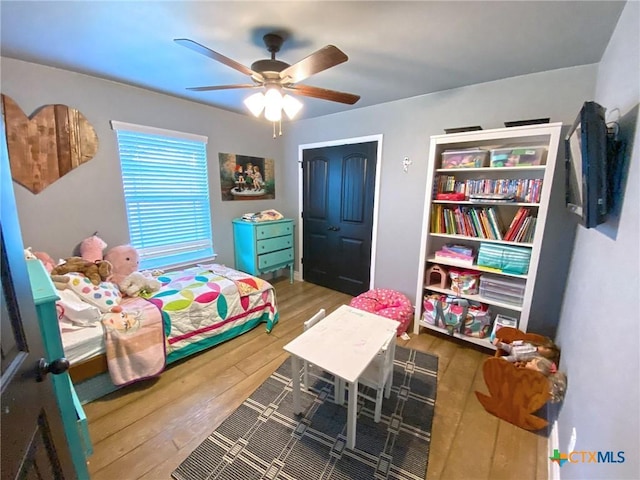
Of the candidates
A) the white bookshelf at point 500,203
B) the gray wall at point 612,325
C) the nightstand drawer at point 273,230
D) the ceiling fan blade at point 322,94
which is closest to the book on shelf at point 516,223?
the white bookshelf at point 500,203

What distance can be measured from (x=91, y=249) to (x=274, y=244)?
186 centimetres

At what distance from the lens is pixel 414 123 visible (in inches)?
106

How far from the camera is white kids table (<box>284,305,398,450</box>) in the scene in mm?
1361

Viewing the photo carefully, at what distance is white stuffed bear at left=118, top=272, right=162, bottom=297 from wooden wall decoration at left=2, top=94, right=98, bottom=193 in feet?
3.21

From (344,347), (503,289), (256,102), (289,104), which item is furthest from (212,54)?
(503,289)

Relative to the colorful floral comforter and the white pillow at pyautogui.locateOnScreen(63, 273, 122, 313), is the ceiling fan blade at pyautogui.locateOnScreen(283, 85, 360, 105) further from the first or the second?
the white pillow at pyautogui.locateOnScreen(63, 273, 122, 313)

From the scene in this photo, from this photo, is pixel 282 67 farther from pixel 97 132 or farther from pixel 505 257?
pixel 505 257

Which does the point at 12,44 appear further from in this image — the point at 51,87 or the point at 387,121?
the point at 387,121

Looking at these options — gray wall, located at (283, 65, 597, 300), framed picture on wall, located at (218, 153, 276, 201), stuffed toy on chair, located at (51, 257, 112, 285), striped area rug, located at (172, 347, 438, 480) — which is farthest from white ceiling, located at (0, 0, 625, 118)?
striped area rug, located at (172, 347, 438, 480)

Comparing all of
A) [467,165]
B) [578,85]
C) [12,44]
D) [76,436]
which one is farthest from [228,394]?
[578,85]

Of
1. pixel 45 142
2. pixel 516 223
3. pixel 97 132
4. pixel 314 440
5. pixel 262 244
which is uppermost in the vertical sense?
pixel 97 132

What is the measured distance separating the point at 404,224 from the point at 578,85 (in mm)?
1664

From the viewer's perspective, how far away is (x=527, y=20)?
1407 millimetres

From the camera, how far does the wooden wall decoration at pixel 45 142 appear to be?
6.49 ft
